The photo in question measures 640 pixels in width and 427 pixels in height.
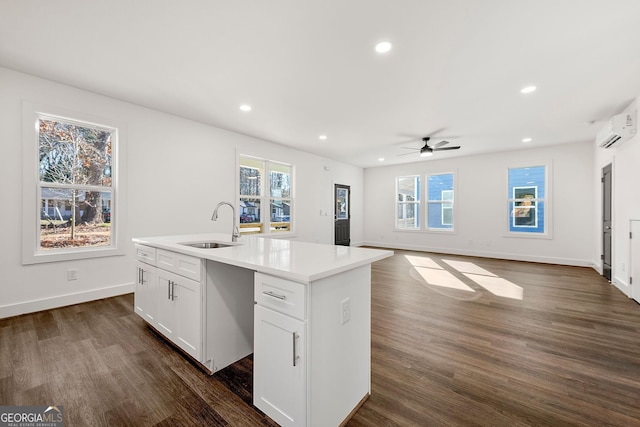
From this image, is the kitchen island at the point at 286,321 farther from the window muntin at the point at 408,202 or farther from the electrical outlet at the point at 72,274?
the window muntin at the point at 408,202

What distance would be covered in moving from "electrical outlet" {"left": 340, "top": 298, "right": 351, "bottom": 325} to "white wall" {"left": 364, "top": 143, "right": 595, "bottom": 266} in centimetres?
654

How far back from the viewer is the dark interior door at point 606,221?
451 centimetres

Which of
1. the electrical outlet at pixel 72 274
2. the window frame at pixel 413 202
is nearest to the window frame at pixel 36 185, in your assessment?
the electrical outlet at pixel 72 274

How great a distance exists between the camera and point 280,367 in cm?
138

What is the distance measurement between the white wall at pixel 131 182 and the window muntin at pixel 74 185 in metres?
0.21

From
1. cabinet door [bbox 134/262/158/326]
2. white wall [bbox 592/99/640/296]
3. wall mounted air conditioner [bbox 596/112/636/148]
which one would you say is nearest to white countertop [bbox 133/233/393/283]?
cabinet door [bbox 134/262/158/326]

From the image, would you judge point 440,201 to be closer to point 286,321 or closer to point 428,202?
point 428,202

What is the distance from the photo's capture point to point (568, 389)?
5.70 feet

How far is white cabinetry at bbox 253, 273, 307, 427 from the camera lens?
129 cm

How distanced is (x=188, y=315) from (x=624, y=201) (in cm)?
574

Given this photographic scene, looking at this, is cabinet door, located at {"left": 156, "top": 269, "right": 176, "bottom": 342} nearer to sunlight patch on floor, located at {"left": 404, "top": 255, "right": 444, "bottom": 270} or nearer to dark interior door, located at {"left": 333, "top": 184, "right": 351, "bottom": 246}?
sunlight patch on floor, located at {"left": 404, "top": 255, "right": 444, "bottom": 270}

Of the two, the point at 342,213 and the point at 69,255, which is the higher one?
the point at 342,213

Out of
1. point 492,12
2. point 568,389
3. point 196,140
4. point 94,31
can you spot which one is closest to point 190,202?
point 196,140

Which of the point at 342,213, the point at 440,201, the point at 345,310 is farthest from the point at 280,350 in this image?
the point at 440,201
